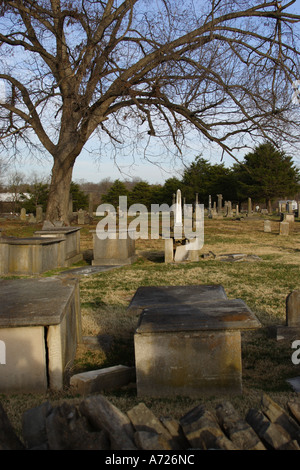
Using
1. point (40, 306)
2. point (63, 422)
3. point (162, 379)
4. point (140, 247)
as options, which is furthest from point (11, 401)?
point (140, 247)

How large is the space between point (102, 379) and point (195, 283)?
5645 millimetres

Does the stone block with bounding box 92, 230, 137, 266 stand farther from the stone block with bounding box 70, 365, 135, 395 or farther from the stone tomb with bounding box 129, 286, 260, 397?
the stone tomb with bounding box 129, 286, 260, 397

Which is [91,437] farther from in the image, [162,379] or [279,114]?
[279,114]

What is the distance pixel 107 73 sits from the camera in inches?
620

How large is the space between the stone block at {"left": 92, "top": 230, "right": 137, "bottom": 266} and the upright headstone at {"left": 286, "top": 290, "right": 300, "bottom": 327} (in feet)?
26.2

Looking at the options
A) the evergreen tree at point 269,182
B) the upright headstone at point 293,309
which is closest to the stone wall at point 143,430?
the upright headstone at point 293,309

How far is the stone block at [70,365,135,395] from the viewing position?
13.3 feet

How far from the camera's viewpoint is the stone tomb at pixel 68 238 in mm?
13113

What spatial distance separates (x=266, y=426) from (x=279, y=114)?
1350cm

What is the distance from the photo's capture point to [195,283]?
970 centimetres

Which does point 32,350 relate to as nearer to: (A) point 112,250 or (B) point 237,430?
(B) point 237,430

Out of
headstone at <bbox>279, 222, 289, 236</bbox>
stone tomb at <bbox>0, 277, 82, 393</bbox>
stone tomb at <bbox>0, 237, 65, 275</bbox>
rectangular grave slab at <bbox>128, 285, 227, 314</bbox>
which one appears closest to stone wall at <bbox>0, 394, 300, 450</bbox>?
stone tomb at <bbox>0, 277, 82, 393</bbox>

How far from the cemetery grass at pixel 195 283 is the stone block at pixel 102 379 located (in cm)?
9

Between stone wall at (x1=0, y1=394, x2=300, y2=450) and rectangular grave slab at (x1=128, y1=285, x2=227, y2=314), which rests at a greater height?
rectangular grave slab at (x1=128, y1=285, x2=227, y2=314)
